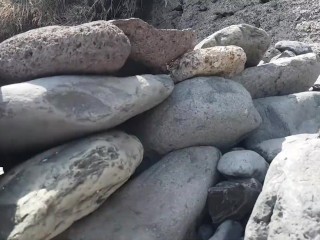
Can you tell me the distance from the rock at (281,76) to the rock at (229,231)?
2.53 ft

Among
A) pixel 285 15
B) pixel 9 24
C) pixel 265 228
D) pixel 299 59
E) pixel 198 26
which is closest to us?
pixel 265 228

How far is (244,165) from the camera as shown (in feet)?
6.85

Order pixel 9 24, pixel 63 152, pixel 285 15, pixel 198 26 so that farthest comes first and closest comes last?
pixel 9 24 → pixel 198 26 → pixel 285 15 → pixel 63 152

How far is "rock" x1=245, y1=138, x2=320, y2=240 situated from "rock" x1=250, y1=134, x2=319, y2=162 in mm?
282

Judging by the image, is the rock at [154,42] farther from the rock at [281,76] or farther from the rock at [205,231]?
the rock at [205,231]

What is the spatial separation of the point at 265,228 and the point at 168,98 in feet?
2.40

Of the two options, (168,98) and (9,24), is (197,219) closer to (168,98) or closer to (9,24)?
(168,98)

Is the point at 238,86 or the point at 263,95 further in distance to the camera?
the point at 263,95

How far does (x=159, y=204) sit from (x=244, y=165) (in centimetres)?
35

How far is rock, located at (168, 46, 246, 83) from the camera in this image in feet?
7.66

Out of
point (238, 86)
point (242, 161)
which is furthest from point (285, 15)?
point (242, 161)

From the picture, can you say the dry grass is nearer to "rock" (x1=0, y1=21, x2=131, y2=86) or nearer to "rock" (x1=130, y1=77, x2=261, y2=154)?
"rock" (x1=130, y1=77, x2=261, y2=154)

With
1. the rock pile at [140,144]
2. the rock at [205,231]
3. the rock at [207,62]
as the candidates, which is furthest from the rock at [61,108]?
the rock at [205,231]

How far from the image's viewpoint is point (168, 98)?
2.26m
